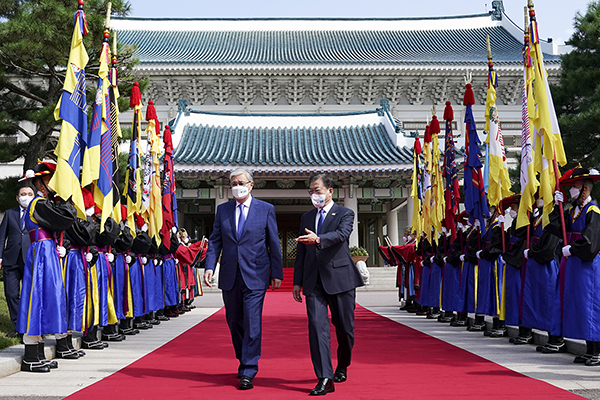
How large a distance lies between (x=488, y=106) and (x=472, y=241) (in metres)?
2.03

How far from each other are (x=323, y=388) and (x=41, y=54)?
8.95 m

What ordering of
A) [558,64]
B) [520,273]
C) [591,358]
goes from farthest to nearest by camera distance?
1. [558,64]
2. [520,273]
3. [591,358]

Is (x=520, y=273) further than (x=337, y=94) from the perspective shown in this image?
No

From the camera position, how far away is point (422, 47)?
2466 cm

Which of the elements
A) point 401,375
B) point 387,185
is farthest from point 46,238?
point 387,185

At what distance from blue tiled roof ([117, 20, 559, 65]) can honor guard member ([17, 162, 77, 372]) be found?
56.1ft

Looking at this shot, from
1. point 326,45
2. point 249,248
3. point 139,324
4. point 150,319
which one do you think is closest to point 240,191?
point 249,248

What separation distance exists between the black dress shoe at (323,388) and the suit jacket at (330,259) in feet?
1.92

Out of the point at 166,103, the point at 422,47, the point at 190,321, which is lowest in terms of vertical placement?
the point at 190,321

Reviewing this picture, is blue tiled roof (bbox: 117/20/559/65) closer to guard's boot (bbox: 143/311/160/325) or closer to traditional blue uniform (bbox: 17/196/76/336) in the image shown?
guard's boot (bbox: 143/311/160/325)

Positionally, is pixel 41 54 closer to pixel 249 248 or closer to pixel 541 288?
pixel 249 248

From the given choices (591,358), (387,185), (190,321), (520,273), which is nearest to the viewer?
(591,358)

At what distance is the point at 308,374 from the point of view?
4230mm

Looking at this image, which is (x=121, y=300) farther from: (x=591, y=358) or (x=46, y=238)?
(x=591, y=358)
